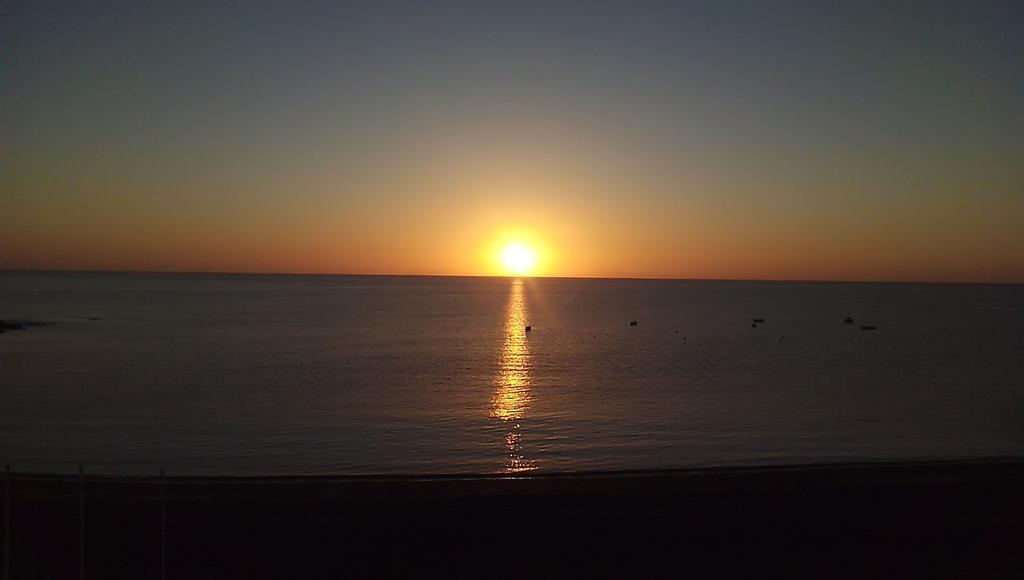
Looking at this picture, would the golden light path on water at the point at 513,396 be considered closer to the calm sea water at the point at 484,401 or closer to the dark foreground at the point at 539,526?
the calm sea water at the point at 484,401

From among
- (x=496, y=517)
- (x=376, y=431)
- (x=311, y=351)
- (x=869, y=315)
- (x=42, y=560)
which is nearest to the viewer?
(x=42, y=560)

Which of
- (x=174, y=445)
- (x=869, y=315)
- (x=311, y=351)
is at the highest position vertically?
(x=869, y=315)

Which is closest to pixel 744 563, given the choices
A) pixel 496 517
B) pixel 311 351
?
pixel 496 517

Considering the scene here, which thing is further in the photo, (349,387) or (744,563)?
(349,387)

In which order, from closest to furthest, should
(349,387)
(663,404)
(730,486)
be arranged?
(730,486)
(663,404)
(349,387)

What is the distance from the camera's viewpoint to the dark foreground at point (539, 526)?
469 inches

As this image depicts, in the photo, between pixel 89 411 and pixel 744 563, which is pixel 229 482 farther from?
pixel 89 411

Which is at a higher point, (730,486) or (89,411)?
(89,411)

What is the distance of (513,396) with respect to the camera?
1468 inches

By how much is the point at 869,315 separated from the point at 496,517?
4771 inches

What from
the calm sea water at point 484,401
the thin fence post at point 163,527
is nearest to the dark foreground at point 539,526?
the thin fence post at point 163,527

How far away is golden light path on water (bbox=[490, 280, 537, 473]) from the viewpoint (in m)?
22.7

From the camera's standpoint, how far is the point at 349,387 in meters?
39.4

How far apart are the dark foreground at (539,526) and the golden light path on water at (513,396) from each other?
4886mm
